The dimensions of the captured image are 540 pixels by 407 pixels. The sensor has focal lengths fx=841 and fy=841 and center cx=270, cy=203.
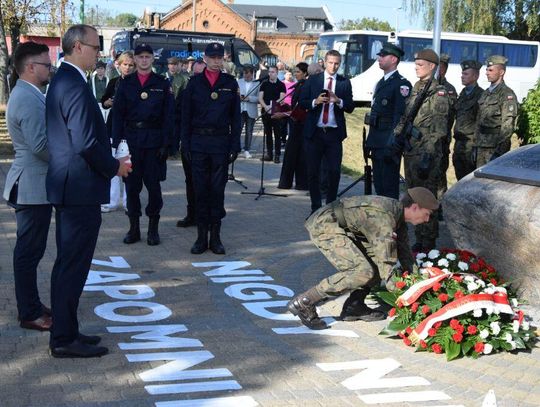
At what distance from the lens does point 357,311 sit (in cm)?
652

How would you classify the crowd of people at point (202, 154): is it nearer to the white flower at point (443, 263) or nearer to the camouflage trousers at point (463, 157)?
the camouflage trousers at point (463, 157)

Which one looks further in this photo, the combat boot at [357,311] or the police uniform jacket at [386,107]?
the police uniform jacket at [386,107]

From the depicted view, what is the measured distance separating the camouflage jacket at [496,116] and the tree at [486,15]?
3411cm

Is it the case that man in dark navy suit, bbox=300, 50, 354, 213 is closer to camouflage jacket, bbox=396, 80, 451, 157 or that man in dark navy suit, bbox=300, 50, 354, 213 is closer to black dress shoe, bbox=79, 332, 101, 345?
camouflage jacket, bbox=396, 80, 451, 157

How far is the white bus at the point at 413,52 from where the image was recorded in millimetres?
35875

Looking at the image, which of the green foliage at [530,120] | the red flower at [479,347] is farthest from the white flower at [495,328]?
the green foliage at [530,120]

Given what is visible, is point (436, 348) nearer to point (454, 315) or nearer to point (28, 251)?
point (454, 315)

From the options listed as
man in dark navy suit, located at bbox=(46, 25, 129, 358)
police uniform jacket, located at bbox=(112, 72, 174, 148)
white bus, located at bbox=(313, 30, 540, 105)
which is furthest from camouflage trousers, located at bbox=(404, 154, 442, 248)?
white bus, located at bbox=(313, 30, 540, 105)

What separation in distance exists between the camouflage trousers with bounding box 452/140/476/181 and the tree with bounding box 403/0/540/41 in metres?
33.4

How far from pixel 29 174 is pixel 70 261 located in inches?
33.3

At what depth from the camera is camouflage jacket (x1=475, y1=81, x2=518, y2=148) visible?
1020 centimetres

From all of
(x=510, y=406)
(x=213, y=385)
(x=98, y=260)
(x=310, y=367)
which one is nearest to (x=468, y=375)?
(x=510, y=406)

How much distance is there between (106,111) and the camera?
12.3m

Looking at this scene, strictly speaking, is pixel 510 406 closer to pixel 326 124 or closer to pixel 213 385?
pixel 213 385
